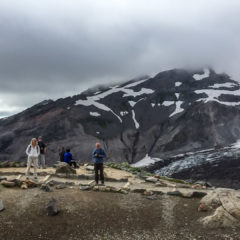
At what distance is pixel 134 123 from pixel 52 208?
146 metres

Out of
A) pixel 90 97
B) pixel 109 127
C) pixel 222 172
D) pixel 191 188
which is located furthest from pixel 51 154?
pixel 191 188

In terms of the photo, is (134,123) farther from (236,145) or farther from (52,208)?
(52,208)

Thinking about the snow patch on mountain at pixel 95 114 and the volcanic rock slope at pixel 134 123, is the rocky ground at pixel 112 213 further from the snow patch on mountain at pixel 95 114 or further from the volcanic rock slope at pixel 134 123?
the snow patch on mountain at pixel 95 114

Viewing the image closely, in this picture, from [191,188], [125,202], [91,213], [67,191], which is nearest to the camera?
[91,213]

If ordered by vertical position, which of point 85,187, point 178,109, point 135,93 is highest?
point 135,93

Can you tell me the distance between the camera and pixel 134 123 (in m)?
164

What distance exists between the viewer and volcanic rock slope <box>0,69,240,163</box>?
14375 cm

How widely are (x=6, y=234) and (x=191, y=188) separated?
48.4 feet

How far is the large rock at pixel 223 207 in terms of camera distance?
16.8 meters

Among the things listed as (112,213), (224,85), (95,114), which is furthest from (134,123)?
(112,213)

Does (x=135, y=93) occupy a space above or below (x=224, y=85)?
below

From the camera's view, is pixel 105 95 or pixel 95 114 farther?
pixel 105 95

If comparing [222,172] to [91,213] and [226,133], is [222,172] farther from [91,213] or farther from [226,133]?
[91,213]

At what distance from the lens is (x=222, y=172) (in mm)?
94375
